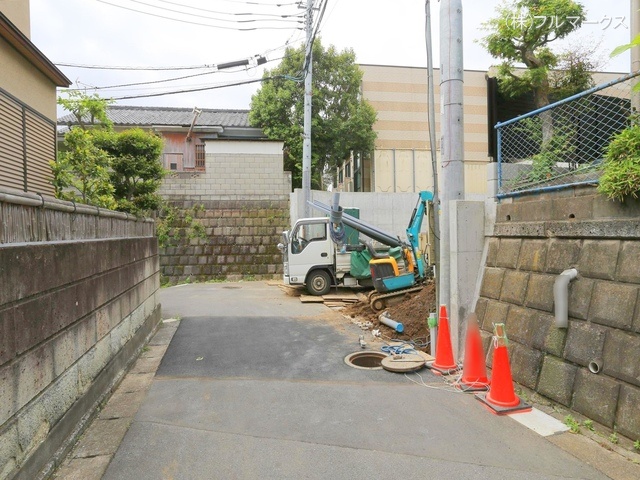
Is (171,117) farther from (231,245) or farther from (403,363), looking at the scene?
(403,363)

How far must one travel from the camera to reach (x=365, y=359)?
19.7 feet

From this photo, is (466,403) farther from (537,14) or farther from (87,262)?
(537,14)

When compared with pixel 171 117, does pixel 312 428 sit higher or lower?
lower

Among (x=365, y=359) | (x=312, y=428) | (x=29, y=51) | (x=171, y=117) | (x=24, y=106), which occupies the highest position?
(x=171, y=117)

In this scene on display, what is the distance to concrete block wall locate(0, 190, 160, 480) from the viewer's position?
8.21 feet

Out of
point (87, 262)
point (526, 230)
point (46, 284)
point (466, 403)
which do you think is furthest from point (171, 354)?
point (526, 230)

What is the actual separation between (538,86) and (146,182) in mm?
13954

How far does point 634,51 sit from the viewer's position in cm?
686

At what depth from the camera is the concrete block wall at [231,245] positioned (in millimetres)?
15359

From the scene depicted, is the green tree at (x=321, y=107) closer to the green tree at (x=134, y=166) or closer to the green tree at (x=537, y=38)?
the green tree at (x=537, y=38)

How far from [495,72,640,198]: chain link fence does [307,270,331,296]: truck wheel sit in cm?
723

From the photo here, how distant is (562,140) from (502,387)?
2.76m

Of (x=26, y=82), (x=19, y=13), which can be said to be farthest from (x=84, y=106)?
(x=19, y=13)

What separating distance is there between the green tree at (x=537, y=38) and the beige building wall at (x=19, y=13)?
12.7 meters
